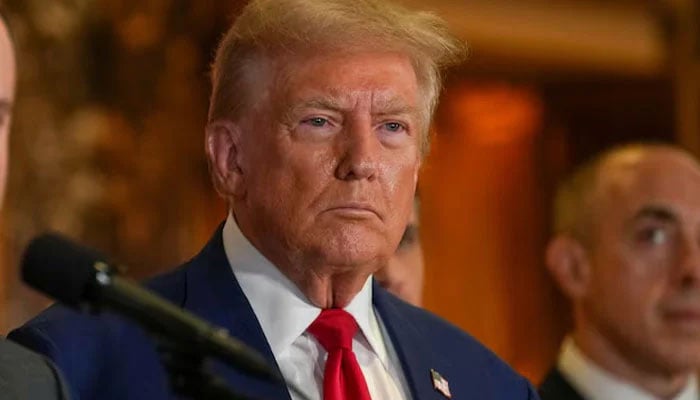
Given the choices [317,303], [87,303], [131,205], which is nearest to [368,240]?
[317,303]

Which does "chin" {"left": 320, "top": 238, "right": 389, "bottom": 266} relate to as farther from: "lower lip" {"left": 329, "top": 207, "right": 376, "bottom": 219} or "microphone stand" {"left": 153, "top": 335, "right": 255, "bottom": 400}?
"microphone stand" {"left": 153, "top": 335, "right": 255, "bottom": 400}

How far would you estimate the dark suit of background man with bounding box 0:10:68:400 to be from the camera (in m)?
2.22

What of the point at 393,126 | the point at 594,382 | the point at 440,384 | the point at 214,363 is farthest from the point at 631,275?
the point at 214,363

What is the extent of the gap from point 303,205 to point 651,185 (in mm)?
2148

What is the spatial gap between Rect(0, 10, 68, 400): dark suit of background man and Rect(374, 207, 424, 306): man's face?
4.38 ft

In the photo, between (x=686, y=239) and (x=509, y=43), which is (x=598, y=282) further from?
(x=509, y=43)

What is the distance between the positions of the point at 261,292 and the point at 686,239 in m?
2.05

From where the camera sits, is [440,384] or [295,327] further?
[440,384]

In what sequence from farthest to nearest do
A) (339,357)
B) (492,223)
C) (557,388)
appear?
(492,223)
(557,388)
(339,357)

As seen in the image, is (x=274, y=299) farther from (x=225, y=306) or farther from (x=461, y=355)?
(x=461, y=355)

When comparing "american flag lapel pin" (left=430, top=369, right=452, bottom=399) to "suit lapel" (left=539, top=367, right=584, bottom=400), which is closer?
"american flag lapel pin" (left=430, top=369, right=452, bottom=399)

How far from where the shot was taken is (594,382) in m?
4.36

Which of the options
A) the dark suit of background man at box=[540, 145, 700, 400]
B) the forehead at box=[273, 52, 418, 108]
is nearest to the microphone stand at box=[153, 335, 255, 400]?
the forehead at box=[273, 52, 418, 108]

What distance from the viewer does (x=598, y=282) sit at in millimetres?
4559
